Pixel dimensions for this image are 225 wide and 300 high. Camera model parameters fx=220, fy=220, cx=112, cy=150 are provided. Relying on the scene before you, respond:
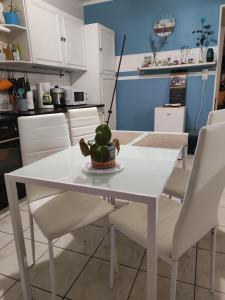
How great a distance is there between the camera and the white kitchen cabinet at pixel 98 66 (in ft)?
11.6

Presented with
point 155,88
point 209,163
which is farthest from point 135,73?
point 209,163

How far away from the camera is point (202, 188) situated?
2.84 feet

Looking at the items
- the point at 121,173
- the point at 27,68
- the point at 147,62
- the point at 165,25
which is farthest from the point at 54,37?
the point at 121,173

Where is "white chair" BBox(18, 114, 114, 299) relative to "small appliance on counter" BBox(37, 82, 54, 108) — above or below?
below

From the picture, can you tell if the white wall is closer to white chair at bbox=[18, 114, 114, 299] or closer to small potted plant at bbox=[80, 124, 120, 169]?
white chair at bbox=[18, 114, 114, 299]

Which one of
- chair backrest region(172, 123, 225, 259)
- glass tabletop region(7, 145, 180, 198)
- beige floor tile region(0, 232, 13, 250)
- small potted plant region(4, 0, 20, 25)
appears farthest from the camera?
small potted plant region(4, 0, 20, 25)

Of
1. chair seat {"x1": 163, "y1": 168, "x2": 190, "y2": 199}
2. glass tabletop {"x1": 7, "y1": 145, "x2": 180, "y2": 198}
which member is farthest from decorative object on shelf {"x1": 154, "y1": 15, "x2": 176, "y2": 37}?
glass tabletop {"x1": 7, "y1": 145, "x2": 180, "y2": 198}

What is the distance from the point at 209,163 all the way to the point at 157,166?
341 millimetres

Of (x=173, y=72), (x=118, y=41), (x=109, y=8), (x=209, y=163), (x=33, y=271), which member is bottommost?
(x=33, y=271)

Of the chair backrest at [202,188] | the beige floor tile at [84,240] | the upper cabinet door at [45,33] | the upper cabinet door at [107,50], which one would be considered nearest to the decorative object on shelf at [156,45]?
the upper cabinet door at [107,50]

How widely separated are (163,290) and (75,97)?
9.30 ft

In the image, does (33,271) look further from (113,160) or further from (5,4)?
(5,4)

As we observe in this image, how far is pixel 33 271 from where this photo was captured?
4.74 ft

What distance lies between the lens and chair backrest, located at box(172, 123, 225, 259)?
2.57 ft
